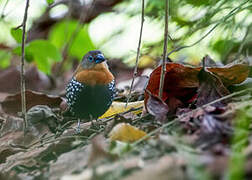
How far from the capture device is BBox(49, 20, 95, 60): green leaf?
21.0ft

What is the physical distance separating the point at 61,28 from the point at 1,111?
3.00 m

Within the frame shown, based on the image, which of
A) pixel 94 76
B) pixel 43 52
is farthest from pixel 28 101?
pixel 94 76

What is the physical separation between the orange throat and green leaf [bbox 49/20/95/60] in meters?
2.25

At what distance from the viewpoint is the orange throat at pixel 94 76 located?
3795 mm

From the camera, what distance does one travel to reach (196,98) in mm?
3061

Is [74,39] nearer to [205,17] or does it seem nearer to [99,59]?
[99,59]

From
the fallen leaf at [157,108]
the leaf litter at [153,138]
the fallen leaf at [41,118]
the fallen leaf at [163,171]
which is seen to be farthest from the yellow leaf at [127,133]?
the fallen leaf at [41,118]

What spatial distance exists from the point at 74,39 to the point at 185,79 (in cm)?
339

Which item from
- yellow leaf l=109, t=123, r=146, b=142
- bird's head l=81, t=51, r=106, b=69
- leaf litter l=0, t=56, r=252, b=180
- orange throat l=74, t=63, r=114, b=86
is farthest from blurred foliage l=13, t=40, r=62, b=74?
yellow leaf l=109, t=123, r=146, b=142

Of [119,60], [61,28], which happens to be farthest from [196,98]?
[61,28]

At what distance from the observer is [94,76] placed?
151 inches

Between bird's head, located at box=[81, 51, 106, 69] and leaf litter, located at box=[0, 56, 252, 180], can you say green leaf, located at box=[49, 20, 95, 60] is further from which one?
leaf litter, located at box=[0, 56, 252, 180]

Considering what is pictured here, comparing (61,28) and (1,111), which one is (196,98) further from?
(61,28)

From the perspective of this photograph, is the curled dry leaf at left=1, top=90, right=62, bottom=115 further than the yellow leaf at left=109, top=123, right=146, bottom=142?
Yes
